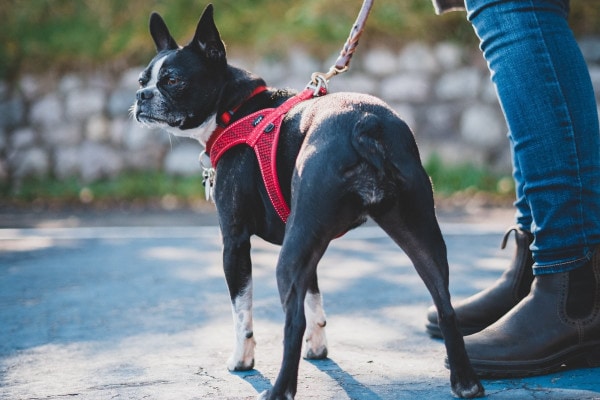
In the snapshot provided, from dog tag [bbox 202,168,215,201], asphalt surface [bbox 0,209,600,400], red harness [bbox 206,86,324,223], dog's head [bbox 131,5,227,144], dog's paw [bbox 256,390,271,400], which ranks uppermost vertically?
dog's head [bbox 131,5,227,144]

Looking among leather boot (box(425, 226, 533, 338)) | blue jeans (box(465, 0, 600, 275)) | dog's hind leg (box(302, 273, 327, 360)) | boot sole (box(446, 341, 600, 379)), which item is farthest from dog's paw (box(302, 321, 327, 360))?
blue jeans (box(465, 0, 600, 275))

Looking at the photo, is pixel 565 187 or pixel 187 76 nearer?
pixel 565 187

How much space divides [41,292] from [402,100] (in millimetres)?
5276

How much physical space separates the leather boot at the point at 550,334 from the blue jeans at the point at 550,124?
0.20ft

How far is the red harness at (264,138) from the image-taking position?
2.40m

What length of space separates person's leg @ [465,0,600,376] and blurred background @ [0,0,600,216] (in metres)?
5.00

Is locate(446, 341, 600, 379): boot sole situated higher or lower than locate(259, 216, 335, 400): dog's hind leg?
lower

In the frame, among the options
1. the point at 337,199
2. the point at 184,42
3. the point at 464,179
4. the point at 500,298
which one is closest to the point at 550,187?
the point at 500,298

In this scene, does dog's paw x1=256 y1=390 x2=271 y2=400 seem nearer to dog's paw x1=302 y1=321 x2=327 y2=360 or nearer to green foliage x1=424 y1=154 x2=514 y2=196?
dog's paw x1=302 y1=321 x2=327 y2=360

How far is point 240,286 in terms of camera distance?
8.38ft

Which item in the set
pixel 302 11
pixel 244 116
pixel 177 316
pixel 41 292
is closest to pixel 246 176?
pixel 244 116

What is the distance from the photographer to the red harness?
240 cm

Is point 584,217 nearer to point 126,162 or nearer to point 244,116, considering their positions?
point 244,116

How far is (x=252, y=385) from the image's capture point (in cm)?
232
